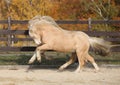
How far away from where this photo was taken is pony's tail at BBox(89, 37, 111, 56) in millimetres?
10297

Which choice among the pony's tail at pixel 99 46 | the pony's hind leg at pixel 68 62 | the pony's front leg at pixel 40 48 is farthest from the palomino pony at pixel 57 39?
the pony's hind leg at pixel 68 62

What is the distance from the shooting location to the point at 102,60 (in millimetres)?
12250

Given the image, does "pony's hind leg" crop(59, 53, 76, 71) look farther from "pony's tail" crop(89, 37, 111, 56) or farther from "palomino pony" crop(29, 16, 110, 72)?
"pony's tail" crop(89, 37, 111, 56)

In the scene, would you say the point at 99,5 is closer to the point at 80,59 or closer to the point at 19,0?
the point at 19,0

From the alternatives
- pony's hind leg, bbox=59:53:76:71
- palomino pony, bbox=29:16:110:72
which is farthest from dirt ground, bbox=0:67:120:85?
palomino pony, bbox=29:16:110:72

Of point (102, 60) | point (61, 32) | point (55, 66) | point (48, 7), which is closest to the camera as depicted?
point (61, 32)

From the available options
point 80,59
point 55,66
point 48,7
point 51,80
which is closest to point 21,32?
point 55,66

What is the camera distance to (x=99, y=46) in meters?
10.3

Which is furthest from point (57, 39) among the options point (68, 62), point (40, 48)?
point (68, 62)

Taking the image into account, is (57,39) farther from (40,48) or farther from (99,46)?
(99,46)

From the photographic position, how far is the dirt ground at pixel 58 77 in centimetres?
862

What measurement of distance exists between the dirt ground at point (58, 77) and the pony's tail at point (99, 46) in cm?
52

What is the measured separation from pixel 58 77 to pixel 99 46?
1698mm

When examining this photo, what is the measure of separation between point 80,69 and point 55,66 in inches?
44.2
